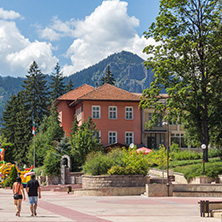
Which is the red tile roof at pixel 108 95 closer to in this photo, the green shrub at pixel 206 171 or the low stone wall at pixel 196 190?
the green shrub at pixel 206 171

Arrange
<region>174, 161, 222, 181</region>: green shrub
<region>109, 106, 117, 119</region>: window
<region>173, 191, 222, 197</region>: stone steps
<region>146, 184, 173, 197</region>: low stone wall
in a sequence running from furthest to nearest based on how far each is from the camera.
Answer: <region>109, 106, 117, 119</region>: window → <region>174, 161, 222, 181</region>: green shrub → <region>146, 184, 173, 197</region>: low stone wall → <region>173, 191, 222, 197</region>: stone steps

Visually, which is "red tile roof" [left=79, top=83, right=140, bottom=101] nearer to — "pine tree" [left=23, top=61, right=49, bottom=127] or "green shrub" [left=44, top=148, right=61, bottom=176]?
"green shrub" [left=44, top=148, right=61, bottom=176]

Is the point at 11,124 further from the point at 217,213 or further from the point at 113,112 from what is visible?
the point at 217,213

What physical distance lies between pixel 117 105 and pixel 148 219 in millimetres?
39939

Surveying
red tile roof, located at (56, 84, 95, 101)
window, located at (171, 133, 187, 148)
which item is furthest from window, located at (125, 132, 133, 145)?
red tile roof, located at (56, 84, 95, 101)

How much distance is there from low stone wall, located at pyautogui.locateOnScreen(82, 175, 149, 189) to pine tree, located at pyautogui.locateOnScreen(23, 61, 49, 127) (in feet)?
145

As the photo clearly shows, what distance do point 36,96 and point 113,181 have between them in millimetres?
49811

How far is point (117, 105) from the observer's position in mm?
55469

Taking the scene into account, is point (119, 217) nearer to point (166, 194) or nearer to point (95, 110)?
point (166, 194)

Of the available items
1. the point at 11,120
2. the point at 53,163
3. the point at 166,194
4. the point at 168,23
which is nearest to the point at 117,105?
the point at 53,163

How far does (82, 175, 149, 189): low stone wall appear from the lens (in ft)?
106

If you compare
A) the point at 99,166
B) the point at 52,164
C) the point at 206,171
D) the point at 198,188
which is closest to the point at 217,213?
the point at 198,188

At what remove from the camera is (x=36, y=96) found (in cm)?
7919

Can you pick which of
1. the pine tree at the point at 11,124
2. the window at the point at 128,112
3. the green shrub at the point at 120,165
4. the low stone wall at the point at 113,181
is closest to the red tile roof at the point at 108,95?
the window at the point at 128,112
